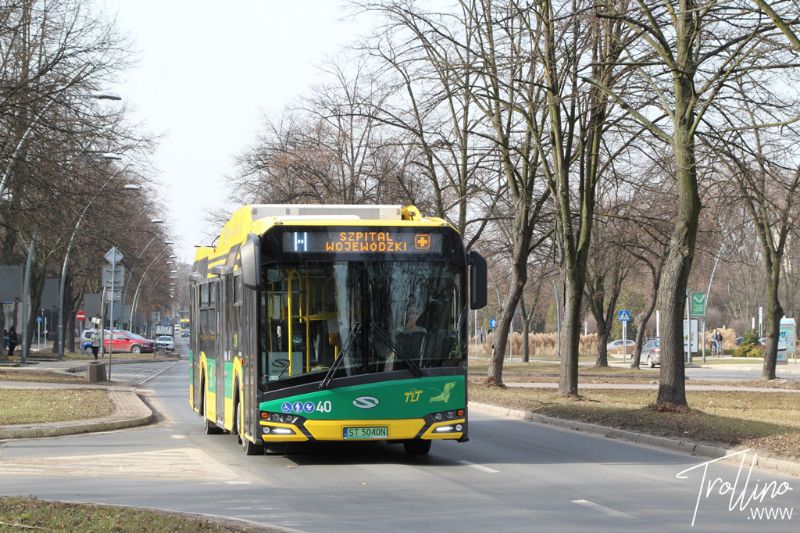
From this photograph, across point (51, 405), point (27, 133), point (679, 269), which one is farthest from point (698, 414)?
point (27, 133)

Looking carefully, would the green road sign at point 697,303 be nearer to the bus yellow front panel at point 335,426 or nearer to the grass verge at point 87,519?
the bus yellow front panel at point 335,426

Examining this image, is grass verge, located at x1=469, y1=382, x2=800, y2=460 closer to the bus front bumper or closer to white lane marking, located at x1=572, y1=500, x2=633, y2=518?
white lane marking, located at x1=572, y1=500, x2=633, y2=518

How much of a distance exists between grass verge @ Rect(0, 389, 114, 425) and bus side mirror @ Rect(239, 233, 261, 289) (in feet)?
27.1

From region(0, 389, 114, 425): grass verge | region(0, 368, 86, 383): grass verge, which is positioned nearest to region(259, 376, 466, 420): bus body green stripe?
region(0, 389, 114, 425): grass verge

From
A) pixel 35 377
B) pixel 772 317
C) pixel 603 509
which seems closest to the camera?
pixel 603 509

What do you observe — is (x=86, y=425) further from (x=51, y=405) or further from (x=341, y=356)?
(x=341, y=356)

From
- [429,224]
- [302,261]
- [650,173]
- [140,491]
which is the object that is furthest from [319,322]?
[650,173]

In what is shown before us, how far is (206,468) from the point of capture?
48.8 ft

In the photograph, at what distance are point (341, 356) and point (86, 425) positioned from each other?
774 centimetres

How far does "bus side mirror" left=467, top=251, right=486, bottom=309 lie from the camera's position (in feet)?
48.7

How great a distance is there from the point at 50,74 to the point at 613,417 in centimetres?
1791

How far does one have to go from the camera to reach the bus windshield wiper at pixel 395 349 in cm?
1494

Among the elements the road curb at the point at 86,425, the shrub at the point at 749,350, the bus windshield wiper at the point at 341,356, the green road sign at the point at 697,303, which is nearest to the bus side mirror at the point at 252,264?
the bus windshield wiper at the point at 341,356

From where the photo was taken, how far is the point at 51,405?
25359mm
